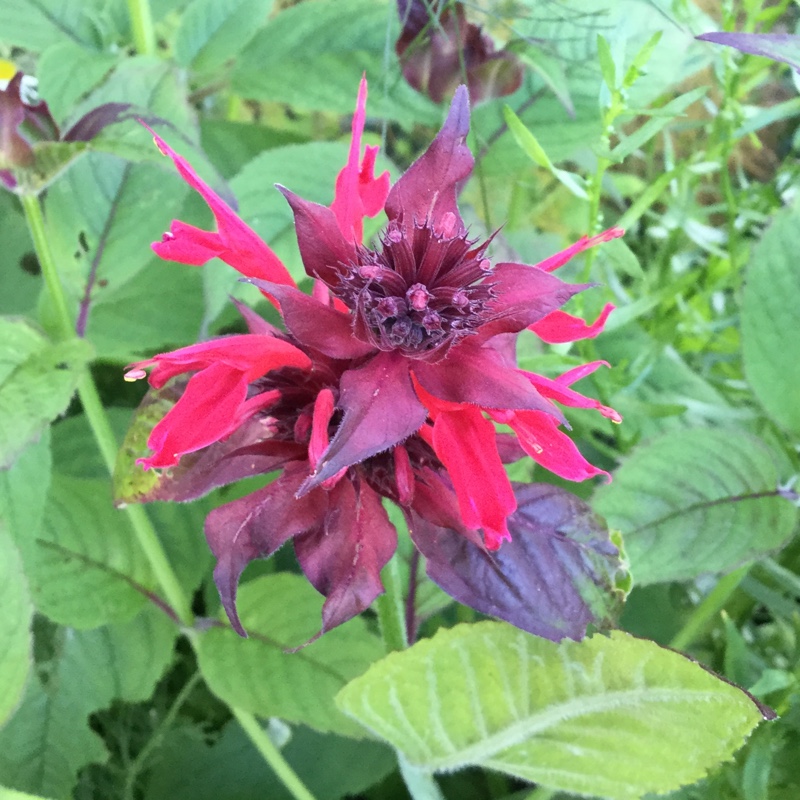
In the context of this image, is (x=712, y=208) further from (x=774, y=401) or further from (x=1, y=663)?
(x=1, y=663)

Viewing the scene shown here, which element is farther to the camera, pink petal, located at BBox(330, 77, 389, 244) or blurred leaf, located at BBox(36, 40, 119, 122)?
blurred leaf, located at BBox(36, 40, 119, 122)

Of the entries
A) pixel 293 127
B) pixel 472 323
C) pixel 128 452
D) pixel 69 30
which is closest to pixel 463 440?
pixel 472 323

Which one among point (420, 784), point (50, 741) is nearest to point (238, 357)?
point (420, 784)

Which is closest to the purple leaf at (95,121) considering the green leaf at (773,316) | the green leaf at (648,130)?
the green leaf at (648,130)

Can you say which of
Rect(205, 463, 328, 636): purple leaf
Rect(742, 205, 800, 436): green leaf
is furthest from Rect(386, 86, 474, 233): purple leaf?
Rect(742, 205, 800, 436): green leaf

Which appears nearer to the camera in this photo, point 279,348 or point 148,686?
point 279,348

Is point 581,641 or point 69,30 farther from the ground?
point 69,30

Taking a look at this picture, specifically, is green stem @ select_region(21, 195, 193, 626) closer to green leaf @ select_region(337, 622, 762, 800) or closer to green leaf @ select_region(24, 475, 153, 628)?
green leaf @ select_region(24, 475, 153, 628)
